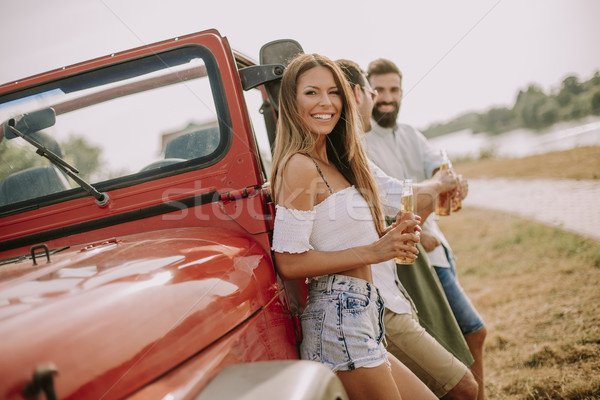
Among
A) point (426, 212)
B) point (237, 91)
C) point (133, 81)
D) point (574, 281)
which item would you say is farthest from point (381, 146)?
point (574, 281)

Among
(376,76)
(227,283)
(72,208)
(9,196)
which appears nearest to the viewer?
(227,283)

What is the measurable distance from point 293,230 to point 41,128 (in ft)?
4.66

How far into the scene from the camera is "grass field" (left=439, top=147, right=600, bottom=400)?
2924 millimetres

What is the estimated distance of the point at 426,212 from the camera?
249 centimetres

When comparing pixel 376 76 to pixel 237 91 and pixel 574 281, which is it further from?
pixel 574 281

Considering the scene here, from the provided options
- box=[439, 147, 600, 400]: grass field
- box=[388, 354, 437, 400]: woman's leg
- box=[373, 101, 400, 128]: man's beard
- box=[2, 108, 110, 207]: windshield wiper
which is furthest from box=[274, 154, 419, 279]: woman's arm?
box=[439, 147, 600, 400]: grass field

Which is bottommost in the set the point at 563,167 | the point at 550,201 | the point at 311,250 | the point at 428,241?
the point at 550,201

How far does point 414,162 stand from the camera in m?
3.16

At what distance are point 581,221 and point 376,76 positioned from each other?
522 centimetres

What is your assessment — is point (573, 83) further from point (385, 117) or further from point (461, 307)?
point (461, 307)

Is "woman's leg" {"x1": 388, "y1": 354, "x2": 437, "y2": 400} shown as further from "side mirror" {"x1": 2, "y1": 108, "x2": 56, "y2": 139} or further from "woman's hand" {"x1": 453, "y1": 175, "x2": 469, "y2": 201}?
"side mirror" {"x1": 2, "y1": 108, "x2": 56, "y2": 139}

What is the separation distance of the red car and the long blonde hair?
0.14 meters

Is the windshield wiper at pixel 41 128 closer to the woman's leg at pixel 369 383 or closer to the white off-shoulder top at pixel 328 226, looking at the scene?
the white off-shoulder top at pixel 328 226

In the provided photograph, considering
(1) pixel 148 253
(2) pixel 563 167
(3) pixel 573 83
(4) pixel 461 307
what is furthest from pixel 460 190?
(3) pixel 573 83
